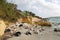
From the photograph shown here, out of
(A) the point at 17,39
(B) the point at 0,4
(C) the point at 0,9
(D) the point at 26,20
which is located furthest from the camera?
(D) the point at 26,20

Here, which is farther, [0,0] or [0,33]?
[0,0]

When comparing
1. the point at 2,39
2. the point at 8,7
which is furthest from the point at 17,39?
the point at 8,7

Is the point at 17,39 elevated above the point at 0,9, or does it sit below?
below

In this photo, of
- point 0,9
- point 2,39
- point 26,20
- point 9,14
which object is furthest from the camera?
point 26,20

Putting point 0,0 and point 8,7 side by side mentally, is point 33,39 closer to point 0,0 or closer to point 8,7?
point 0,0

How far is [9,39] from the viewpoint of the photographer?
2105 centimetres

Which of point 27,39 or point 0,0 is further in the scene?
point 0,0

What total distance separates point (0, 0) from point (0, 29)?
12976 mm

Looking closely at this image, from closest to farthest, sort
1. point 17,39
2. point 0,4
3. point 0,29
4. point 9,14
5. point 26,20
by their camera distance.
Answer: point 17,39
point 0,29
point 0,4
point 9,14
point 26,20

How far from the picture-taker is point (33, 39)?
22.3 metres

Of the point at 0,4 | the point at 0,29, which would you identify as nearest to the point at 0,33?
the point at 0,29

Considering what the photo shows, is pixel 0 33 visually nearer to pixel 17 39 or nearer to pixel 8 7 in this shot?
pixel 17 39

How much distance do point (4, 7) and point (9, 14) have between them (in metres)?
2.62

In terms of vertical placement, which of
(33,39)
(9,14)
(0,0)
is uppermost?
(0,0)
